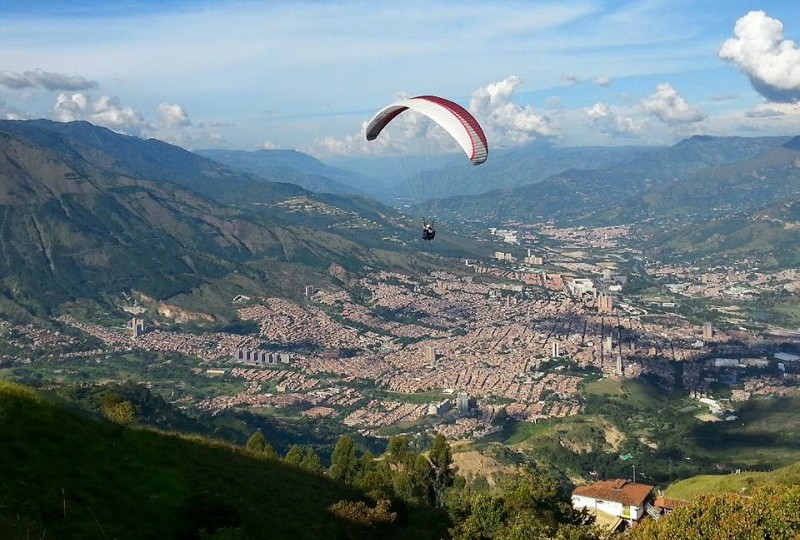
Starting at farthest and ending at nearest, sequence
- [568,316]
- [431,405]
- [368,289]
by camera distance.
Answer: [368,289]
[568,316]
[431,405]

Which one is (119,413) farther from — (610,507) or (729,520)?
(610,507)

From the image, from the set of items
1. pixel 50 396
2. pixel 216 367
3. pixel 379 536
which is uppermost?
pixel 50 396

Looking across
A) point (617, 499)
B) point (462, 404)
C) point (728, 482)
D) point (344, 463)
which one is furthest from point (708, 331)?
point (344, 463)

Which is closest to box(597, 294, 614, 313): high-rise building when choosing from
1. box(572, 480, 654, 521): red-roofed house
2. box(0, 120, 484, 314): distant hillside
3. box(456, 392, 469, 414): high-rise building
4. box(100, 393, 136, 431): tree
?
box(0, 120, 484, 314): distant hillside

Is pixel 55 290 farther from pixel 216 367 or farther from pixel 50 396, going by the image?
pixel 50 396

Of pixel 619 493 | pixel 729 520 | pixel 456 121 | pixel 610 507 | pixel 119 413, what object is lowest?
pixel 610 507

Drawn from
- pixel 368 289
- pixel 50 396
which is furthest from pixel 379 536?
pixel 368 289

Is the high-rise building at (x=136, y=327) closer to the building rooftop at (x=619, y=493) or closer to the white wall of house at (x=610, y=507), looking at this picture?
the building rooftop at (x=619, y=493)
